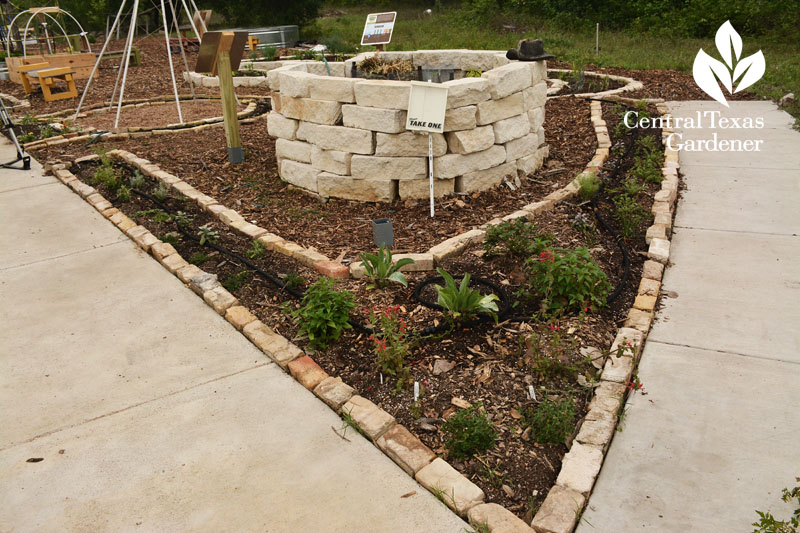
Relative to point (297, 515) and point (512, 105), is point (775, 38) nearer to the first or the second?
point (512, 105)

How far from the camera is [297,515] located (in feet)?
8.30

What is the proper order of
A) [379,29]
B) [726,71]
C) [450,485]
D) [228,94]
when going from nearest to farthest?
[450,485], [228,94], [379,29], [726,71]

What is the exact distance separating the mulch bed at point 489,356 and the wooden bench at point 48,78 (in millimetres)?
7356

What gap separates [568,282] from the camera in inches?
147

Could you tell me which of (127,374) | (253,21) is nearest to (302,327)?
(127,374)

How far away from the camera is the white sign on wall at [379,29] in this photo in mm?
9461

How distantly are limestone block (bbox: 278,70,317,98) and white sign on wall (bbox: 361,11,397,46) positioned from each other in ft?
13.3

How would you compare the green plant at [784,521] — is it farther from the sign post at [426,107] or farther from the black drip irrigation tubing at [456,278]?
the sign post at [426,107]

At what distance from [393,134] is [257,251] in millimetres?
1455

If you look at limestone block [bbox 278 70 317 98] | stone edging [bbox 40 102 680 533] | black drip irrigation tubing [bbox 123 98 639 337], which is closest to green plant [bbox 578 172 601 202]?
black drip irrigation tubing [bbox 123 98 639 337]

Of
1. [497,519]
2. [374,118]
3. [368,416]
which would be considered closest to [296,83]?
[374,118]

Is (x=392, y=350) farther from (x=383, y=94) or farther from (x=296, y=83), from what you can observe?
(x=296, y=83)

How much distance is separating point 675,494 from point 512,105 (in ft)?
12.4

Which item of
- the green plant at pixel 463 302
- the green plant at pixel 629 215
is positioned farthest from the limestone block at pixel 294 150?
the green plant at pixel 629 215
